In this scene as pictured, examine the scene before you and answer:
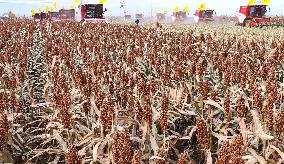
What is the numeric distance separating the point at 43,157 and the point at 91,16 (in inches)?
1027

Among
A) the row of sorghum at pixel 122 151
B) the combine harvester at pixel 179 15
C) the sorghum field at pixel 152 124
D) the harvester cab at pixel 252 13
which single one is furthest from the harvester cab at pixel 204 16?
the row of sorghum at pixel 122 151

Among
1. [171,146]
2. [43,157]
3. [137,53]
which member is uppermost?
[137,53]

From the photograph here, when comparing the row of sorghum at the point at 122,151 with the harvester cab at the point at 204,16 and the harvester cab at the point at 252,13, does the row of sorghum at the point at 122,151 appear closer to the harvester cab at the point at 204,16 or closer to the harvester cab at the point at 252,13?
the harvester cab at the point at 252,13

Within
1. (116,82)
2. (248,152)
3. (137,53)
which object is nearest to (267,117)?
(248,152)

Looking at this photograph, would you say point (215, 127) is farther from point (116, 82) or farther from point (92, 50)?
point (92, 50)

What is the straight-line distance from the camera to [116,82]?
491 cm

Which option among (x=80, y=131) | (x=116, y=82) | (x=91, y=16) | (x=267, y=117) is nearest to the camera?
(x=267, y=117)

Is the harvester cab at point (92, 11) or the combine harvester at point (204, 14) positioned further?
the combine harvester at point (204, 14)

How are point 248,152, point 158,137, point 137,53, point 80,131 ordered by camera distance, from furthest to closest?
point 137,53
point 80,131
point 158,137
point 248,152

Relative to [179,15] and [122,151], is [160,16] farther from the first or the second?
[122,151]

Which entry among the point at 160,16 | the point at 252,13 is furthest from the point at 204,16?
the point at 160,16

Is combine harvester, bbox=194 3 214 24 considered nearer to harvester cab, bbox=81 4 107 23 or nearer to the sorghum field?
harvester cab, bbox=81 4 107 23

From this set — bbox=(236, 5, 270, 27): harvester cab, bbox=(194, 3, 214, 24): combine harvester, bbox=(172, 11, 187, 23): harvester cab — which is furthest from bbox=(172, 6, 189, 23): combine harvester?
bbox=(236, 5, 270, 27): harvester cab

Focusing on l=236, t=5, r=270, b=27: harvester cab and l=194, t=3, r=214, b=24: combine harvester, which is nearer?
l=236, t=5, r=270, b=27: harvester cab
